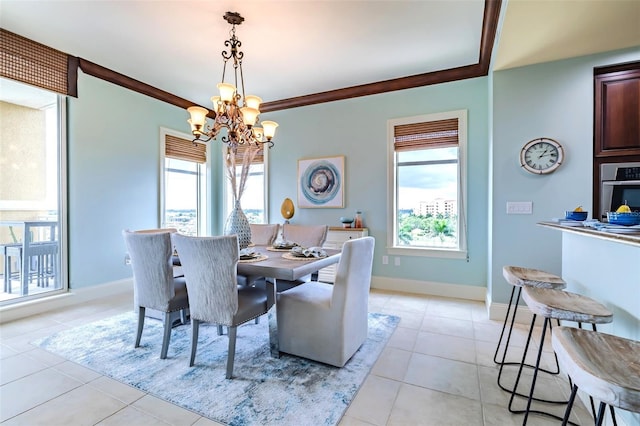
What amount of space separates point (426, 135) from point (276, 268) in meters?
2.87

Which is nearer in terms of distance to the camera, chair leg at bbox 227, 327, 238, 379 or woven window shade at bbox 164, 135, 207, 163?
chair leg at bbox 227, 327, 238, 379

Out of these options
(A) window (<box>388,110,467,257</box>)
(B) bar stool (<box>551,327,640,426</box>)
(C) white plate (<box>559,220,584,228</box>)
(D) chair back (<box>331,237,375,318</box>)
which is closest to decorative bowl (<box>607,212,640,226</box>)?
(C) white plate (<box>559,220,584,228</box>)

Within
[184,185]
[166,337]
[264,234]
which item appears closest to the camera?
[166,337]

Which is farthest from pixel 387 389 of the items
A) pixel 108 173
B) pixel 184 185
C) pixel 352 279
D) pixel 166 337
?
pixel 184 185

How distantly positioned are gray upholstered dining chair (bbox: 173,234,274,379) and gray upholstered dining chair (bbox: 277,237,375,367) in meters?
0.30

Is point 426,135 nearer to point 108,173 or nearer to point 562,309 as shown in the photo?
point 562,309

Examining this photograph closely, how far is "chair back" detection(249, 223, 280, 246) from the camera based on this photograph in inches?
133

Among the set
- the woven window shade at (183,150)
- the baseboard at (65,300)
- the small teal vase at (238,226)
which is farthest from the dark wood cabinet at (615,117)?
the baseboard at (65,300)

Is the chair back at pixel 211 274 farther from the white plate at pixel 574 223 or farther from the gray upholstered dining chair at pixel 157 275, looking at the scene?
the white plate at pixel 574 223

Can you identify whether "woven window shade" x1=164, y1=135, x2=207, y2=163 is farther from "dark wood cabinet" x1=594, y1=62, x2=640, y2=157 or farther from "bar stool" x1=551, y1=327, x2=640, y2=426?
"dark wood cabinet" x1=594, y1=62, x2=640, y2=157

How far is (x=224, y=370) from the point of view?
201cm

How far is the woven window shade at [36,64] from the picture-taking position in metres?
2.90

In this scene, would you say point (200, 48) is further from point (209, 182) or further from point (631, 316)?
point (631, 316)

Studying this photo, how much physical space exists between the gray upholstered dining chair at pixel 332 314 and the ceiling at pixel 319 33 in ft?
6.57
